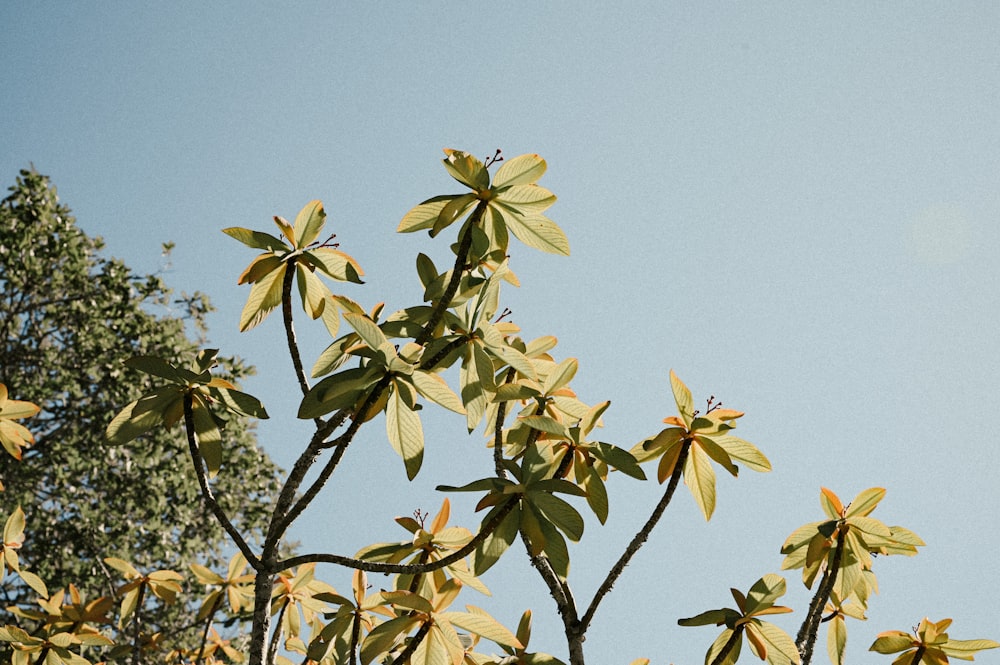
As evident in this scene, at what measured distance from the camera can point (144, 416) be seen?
182 centimetres

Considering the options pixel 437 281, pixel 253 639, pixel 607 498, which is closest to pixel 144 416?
pixel 253 639

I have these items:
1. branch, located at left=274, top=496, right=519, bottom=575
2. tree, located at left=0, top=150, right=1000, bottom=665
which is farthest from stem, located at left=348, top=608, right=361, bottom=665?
branch, located at left=274, top=496, right=519, bottom=575

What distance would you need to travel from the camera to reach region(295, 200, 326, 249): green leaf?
6.32ft

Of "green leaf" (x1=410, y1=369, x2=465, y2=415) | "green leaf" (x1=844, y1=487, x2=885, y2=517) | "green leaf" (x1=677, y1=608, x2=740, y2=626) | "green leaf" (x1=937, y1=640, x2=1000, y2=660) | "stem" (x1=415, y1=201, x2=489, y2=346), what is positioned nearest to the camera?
"green leaf" (x1=410, y1=369, x2=465, y2=415)

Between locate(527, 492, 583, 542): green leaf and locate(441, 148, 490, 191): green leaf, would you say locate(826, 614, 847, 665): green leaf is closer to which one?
locate(527, 492, 583, 542): green leaf

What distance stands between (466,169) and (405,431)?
0.63 m

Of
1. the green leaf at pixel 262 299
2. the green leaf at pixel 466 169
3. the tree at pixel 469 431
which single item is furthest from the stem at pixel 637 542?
the green leaf at pixel 262 299

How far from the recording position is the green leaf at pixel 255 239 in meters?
1.89

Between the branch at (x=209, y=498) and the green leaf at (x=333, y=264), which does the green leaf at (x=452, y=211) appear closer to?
the green leaf at (x=333, y=264)

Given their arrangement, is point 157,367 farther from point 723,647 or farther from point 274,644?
point 723,647

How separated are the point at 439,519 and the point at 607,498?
54 centimetres

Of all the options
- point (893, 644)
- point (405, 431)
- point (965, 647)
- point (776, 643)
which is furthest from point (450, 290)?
point (965, 647)

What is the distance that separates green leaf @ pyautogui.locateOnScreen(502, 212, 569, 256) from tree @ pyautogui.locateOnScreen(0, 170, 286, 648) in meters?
7.68

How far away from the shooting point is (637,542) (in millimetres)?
1818
